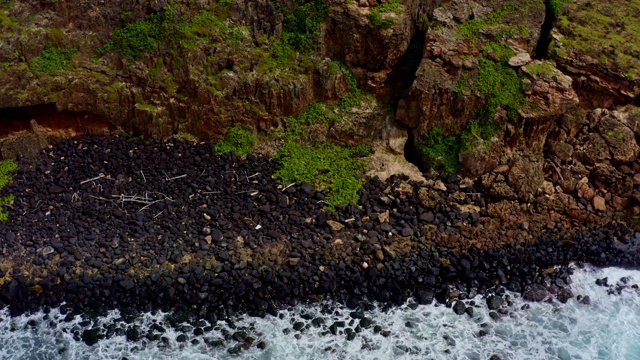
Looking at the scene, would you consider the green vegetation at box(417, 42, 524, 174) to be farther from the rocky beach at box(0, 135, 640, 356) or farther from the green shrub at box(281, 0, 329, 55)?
the green shrub at box(281, 0, 329, 55)

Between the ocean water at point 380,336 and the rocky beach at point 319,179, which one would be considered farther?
the rocky beach at point 319,179

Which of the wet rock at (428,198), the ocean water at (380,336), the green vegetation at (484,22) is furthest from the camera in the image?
the green vegetation at (484,22)

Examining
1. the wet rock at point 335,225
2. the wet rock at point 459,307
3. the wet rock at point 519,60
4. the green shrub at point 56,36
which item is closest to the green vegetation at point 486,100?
the wet rock at point 519,60

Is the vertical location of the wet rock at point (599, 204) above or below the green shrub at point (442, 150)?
below

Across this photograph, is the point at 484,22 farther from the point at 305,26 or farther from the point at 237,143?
the point at 237,143

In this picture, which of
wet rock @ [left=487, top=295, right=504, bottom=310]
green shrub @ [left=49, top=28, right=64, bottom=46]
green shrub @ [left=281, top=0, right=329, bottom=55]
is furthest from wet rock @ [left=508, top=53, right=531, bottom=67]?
green shrub @ [left=49, top=28, right=64, bottom=46]

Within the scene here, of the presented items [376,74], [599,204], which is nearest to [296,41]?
[376,74]

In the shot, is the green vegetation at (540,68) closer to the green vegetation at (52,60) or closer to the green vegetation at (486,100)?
the green vegetation at (486,100)

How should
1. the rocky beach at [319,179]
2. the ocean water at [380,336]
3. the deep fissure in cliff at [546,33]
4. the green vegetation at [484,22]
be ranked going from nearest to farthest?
1. the ocean water at [380,336]
2. the rocky beach at [319,179]
3. the green vegetation at [484,22]
4. the deep fissure in cliff at [546,33]
